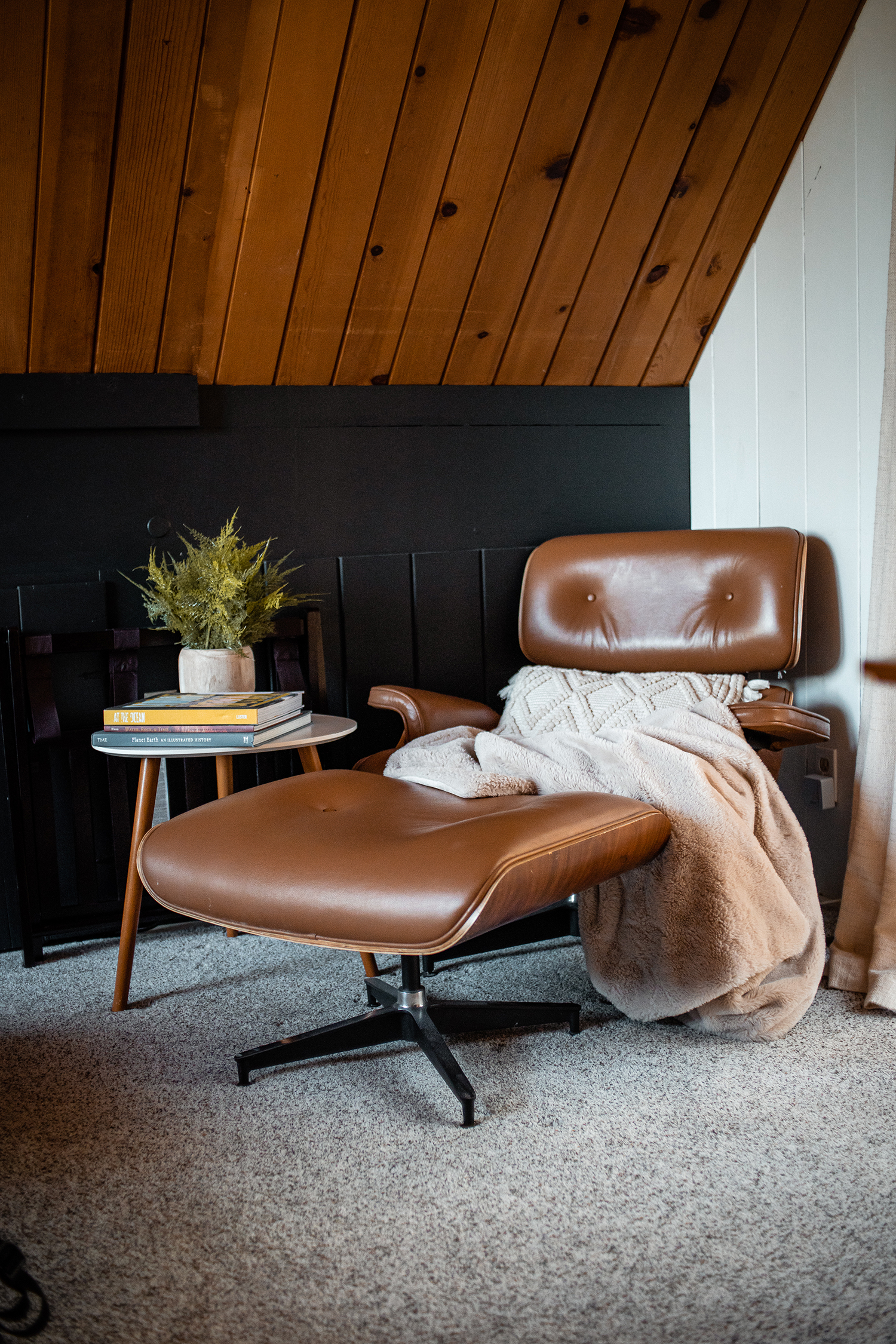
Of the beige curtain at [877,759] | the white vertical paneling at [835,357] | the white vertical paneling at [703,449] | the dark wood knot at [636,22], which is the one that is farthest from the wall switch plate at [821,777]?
the dark wood knot at [636,22]

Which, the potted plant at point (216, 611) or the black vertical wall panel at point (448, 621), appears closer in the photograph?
the potted plant at point (216, 611)

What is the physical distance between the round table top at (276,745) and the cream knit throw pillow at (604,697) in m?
0.37

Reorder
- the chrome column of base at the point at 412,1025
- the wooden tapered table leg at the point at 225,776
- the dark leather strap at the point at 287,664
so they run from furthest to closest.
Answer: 1. the dark leather strap at the point at 287,664
2. the wooden tapered table leg at the point at 225,776
3. the chrome column of base at the point at 412,1025

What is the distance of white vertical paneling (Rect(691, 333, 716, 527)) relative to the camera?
2.68 meters

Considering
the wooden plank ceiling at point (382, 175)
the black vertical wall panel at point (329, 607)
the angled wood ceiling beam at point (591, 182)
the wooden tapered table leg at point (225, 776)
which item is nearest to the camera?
the wooden plank ceiling at point (382, 175)

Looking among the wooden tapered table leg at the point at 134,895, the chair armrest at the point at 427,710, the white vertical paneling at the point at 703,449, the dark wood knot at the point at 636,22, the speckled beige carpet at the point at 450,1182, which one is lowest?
the speckled beige carpet at the point at 450,1182

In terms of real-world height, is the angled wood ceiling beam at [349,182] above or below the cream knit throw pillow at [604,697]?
above

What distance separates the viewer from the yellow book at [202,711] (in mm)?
1838

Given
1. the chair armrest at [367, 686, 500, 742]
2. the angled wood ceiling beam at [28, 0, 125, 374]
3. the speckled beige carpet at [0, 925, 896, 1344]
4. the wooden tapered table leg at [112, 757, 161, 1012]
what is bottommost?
the speckled beige carpet at [0, 925, 896, 1344]

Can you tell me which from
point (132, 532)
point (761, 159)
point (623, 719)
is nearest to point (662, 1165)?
point (623, 719)

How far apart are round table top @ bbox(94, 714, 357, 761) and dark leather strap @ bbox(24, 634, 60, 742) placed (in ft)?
0.90

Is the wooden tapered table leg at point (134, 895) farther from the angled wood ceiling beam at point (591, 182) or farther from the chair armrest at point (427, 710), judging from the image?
the angled wood ceiling beam at point (591, 182)

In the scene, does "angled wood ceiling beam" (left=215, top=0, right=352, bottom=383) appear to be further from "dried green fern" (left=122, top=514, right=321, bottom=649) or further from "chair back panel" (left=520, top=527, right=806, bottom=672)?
"chair back panel" (left=520, top=527, right=806, bottom=672)

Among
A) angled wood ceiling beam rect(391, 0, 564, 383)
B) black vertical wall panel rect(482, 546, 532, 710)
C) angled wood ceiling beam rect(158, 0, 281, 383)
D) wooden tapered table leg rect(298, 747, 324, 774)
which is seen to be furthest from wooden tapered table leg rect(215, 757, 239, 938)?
angled wood ceiling beam rect(391, 0, 564, 383)
